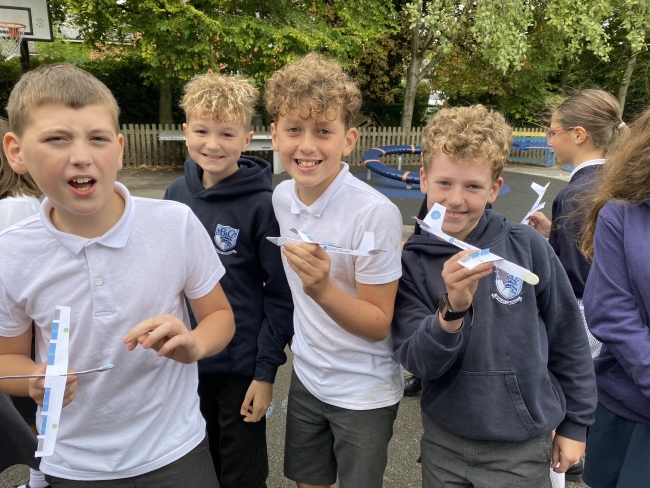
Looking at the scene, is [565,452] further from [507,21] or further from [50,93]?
[507,21]

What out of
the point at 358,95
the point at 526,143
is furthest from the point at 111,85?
the point at 358,95

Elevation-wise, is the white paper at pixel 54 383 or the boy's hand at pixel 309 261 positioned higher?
the boy's hand at pixel 309 261

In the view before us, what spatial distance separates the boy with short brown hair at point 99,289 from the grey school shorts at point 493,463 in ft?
2.86

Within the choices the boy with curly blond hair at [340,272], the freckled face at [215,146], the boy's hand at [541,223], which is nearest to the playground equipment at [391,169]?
the boy's hand at [541,223]

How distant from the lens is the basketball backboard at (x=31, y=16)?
11734 mm

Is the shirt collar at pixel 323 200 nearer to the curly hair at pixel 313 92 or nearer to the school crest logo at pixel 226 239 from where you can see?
the curly hair at pixel 313 92

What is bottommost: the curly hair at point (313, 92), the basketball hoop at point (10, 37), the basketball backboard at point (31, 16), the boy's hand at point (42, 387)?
the boy's hand at point (42, 387)

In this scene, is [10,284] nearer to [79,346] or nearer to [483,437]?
[79,346]

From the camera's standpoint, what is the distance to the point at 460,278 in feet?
4.60

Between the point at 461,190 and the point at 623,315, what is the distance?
71cm

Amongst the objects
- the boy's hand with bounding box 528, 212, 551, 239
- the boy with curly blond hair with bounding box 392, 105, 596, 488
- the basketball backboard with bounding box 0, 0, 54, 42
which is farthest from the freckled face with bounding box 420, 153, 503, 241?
the basketball backboard with bounding box 0, 0, 54, 42

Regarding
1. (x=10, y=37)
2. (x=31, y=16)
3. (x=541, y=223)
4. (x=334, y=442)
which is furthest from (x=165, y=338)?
(x=31, y=16)

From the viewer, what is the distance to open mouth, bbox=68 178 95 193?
1427 millimetres

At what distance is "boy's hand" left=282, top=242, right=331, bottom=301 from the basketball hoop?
12283 millimetres
